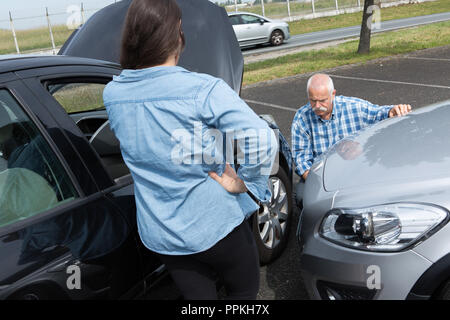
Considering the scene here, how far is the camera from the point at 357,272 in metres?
2.17

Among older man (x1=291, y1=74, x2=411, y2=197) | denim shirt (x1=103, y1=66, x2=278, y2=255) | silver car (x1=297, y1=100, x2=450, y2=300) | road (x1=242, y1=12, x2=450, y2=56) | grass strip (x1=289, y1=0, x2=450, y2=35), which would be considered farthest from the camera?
grass strip (x1=289, y1=0, x2=450, y2=35)

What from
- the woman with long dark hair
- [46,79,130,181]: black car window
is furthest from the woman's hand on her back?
[46,79,130,181]: black car window

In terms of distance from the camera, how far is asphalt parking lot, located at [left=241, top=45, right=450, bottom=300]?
779 cm

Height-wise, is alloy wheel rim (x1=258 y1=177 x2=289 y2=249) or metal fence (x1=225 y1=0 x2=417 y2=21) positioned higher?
alloy wheel rim (x1=258 y1=177 x2=289 y2=249)

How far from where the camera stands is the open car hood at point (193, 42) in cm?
328

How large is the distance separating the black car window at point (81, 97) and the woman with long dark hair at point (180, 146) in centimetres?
125

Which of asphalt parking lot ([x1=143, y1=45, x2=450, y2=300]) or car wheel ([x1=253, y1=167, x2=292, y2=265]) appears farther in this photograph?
asphalt parking lot ([x1=143, y1=45, x2=450, y2=300])

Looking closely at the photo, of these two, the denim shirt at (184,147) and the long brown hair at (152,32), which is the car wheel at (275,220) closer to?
the denim shirt at (184,147)

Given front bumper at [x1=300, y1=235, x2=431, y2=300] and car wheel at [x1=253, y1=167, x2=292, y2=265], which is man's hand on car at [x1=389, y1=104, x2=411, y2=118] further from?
front bumper at [x1=300, y1=235, x2=431, y2=300]

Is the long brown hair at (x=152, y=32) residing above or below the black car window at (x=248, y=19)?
above

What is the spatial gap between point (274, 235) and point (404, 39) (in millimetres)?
12561

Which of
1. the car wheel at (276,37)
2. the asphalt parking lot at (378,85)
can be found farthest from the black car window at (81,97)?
the car wheel at (276,37)

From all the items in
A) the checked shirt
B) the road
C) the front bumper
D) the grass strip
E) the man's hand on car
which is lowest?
the grass strip

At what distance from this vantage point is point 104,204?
2088 millimetres
